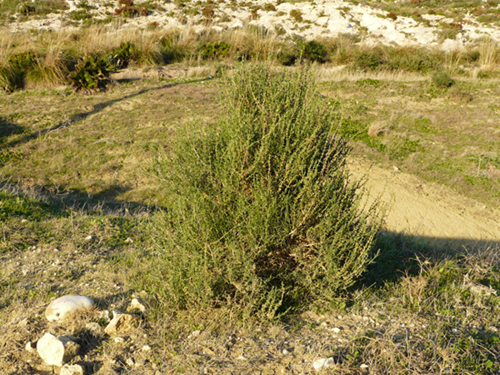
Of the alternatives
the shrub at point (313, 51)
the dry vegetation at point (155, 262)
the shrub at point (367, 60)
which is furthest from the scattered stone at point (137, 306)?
the shrub at point (313, 51)

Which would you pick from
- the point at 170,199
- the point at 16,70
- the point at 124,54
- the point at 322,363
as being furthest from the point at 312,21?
the point at 322,363

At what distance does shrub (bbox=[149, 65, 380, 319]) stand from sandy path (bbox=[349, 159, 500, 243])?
351 centimetres

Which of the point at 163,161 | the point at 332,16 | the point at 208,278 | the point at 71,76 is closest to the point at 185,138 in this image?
the point at 163,161

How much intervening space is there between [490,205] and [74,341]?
7.96 meters

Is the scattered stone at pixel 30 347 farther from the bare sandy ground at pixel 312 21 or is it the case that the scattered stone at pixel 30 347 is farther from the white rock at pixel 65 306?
the bare sandy ground at pixel 312 21

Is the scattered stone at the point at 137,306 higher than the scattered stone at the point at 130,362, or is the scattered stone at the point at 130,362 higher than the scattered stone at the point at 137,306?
the scattered stone at the point at 130,362

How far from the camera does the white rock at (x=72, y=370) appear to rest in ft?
9.11

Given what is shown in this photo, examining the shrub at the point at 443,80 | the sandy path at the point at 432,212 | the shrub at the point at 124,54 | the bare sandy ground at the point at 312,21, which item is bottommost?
the sandy path at the point at 432,212

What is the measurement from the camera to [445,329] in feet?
10.9

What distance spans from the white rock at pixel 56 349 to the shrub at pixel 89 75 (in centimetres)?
941

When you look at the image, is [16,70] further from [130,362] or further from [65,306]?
[130,362]

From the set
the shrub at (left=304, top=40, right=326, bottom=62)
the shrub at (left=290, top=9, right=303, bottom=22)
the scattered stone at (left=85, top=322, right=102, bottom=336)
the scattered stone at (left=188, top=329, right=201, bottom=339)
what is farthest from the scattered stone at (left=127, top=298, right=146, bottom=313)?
the shrub at (left=290, top=9, right=303, bottom=22)

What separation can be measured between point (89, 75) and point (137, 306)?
30.7 ft

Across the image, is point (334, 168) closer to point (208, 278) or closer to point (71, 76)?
point (208, 278)
